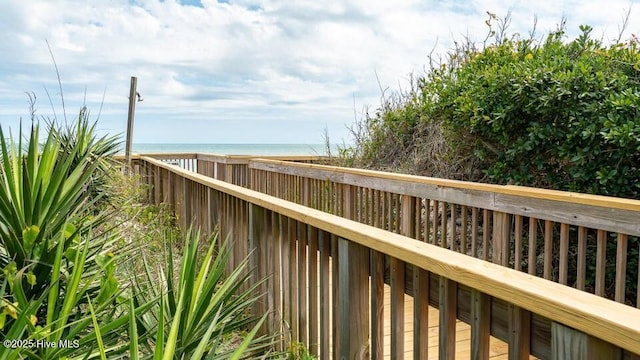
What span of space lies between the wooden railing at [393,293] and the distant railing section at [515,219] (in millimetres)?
43

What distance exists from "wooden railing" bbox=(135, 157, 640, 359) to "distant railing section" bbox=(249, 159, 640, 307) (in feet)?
0.14

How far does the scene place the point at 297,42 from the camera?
40.2 ft

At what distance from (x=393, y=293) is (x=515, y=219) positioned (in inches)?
57.0

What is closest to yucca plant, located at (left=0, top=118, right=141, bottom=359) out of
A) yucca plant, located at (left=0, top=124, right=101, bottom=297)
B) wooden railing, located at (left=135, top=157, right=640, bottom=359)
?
yucca plant, located at (left=0, top=124, right=101, bottom=297)

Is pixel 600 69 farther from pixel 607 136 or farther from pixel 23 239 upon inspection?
pixel 23 239

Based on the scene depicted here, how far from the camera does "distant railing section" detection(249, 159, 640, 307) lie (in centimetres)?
220

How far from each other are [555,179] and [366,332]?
2505 mm

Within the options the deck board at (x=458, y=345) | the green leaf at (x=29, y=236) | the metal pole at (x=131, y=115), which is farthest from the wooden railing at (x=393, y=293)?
the metal pole at (x=131, y=115)

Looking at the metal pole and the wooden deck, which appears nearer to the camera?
the wooden deck

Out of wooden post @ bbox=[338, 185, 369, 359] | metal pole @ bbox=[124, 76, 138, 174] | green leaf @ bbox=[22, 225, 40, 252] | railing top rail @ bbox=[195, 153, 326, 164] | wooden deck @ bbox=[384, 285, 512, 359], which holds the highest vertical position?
metal pole @ bbox=[124, 76, 138, 174]

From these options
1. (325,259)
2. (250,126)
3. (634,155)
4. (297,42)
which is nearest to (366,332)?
(325,259)

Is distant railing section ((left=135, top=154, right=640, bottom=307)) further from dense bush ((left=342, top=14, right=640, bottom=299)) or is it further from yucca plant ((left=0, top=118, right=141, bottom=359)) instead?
yucca plant ((left=0, top=118, right=141, bottom=359))

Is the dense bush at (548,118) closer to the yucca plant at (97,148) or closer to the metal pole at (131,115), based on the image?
the yucca plant at (97,148)

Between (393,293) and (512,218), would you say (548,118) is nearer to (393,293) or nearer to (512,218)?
(512,218)
